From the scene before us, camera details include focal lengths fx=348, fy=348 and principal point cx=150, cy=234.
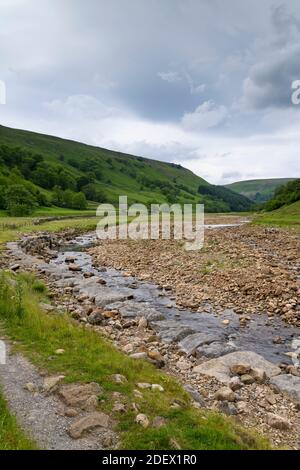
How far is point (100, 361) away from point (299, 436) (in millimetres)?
5240

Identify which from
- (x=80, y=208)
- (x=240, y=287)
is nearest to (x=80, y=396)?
(x=240, y=287)

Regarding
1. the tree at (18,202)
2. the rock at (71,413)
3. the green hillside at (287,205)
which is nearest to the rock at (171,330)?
the rock at (71,413)

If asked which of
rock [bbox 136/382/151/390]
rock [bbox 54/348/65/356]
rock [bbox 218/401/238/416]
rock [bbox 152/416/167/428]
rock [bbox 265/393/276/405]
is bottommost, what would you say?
rock [bbox 265/393/276/405]

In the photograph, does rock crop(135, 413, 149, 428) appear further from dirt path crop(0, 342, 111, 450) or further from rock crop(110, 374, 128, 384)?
rock crop(110, 374, 128, 384)

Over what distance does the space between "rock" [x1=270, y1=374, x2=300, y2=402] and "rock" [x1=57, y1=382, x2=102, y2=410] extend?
5.16 metres

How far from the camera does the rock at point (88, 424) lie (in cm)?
678

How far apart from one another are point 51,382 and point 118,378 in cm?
166

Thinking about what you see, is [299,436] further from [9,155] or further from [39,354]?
[9,155]

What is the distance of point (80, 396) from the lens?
807cm

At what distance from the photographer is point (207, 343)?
13.1 metres

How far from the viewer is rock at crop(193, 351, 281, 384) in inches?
417

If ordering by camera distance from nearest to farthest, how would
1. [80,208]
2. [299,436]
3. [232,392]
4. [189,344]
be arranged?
[299,436], [232,392], [189,344], [80,208]

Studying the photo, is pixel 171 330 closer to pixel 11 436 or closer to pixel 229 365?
pixel 229 365

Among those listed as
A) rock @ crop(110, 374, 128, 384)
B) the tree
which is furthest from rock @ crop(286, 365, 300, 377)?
the tree
